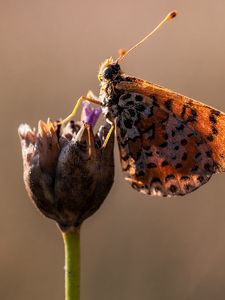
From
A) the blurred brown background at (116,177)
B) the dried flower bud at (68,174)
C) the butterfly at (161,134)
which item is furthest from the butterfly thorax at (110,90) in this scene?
the blurred brown background at (116,177)

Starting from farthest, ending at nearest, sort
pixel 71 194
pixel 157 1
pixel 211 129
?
pixel 157 1
pixel 211 129
pixel 71 194

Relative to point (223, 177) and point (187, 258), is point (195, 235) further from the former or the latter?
point (223, 177)

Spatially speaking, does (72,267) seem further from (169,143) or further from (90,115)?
(169,143)

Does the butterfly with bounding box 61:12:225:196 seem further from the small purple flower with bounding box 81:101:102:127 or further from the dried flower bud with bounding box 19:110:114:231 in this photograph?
the dried flower bud with bounding box 19:110:114:231

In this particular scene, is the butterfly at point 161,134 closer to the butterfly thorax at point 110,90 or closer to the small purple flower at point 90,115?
the butterfly thorax at point 110,90

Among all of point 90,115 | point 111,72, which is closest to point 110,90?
point 111,72

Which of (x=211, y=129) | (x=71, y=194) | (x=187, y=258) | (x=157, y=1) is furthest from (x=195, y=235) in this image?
(x=157, y=1)
